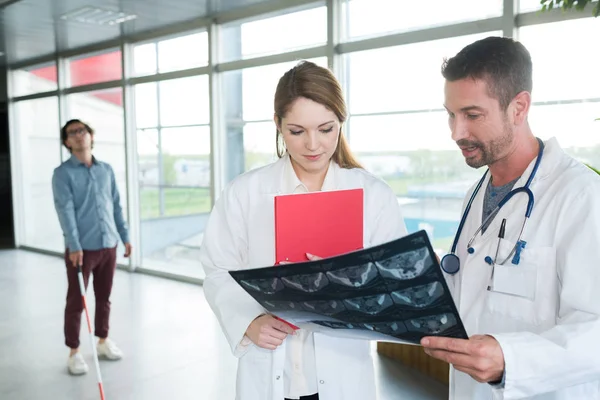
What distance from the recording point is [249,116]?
19.4 feet

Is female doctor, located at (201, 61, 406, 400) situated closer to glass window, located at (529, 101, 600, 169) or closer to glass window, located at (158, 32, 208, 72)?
glass window, located at (529, 101, 600, 169)

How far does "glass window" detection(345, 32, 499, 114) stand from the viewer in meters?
4.37

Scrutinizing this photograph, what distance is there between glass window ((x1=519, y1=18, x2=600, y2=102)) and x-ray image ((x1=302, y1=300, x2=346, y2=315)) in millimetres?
3170

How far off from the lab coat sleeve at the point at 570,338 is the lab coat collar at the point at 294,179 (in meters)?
0.70

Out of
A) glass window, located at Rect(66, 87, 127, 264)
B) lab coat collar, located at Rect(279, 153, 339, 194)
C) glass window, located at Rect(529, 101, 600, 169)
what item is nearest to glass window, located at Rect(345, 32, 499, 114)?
glass window, located at Rect(529, 101, 600, 169)

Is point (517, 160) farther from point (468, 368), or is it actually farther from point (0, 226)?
point (0, 226)

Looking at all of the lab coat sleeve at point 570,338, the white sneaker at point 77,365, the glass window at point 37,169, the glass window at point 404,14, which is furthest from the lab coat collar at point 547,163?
the glass window at point 37,169

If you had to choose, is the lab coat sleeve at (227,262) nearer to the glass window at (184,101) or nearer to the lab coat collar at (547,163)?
the lab coat collar at (547,163)

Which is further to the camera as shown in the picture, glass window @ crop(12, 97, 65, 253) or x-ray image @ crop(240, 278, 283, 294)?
glass window @ crop(12, 97, 65, 253)

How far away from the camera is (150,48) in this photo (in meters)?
6.76

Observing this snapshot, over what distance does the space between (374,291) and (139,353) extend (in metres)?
3.61

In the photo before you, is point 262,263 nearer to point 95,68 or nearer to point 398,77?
point 398,77

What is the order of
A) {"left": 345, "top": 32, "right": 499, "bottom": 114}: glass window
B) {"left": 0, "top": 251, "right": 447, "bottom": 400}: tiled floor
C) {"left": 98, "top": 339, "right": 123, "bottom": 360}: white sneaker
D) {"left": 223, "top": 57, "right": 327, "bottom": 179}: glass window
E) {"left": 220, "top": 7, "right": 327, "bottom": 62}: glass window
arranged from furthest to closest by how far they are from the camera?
{"left": 223, "top": 57, "right": 327, "bottom": 179}: glass window
{"left": 220, "top": 7, "right": 327, "bottom": 62}: glass window
{"left": 345, "top": 32, "right": 499, "bottom": 114}: glass window
{"left": 98, "top": 339, "right": 123, "bottom": 360}: white sneaker
{"left": 0, "top": 251, "right": 447, "bottom": 400}: tiled floor

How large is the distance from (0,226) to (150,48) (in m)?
5.31
